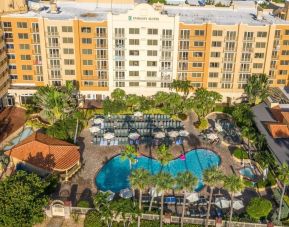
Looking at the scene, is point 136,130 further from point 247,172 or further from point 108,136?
point 247,172

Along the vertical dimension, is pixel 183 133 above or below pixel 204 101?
below

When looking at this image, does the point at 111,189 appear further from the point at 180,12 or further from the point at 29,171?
the point at 180,12

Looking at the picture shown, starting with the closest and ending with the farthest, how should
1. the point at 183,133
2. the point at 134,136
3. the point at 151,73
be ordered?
the point at 134,136, the point at 183,133, the point at 151,73

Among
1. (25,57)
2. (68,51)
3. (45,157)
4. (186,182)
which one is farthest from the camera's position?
(25,57)

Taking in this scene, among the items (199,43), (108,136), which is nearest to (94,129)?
(108,136)

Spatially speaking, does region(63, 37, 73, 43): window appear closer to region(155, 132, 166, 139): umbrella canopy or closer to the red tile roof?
the red tile roof

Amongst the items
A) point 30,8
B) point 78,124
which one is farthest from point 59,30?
point 78,124

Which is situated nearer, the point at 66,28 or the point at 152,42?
the point at 66,28
